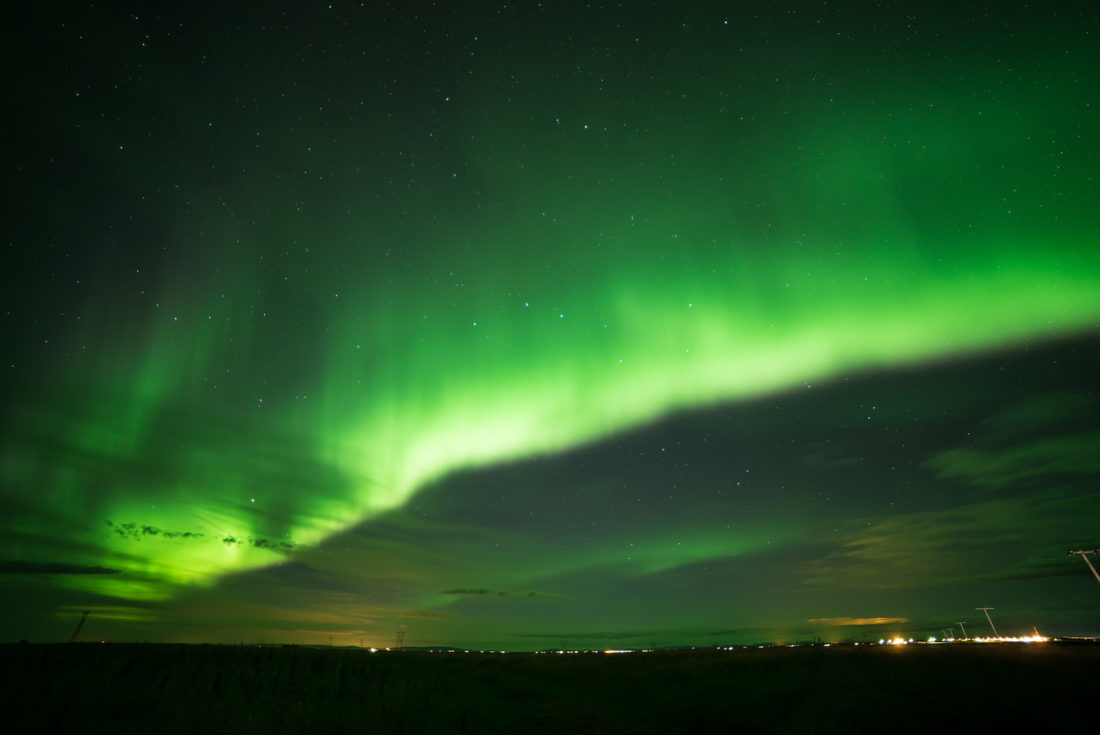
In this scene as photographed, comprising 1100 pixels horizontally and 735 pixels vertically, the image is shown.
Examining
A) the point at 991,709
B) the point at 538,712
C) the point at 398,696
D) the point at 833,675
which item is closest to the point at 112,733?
the point at 398,696

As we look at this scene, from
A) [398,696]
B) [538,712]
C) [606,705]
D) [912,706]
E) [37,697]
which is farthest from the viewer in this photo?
[606,705]

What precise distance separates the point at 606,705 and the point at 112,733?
2001 cm

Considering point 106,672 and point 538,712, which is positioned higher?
point 106,672

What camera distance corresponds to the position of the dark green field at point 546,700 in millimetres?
12352

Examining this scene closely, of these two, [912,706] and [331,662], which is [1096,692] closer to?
[912,706]

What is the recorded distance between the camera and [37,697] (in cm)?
1184

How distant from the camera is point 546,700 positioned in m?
26.1

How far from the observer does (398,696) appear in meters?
16.5

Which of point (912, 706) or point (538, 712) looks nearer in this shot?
point (912, 706)

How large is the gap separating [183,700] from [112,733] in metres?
3.83

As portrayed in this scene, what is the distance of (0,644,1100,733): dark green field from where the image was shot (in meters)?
12.4

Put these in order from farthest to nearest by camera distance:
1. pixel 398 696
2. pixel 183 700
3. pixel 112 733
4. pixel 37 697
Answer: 1. pixel 398 696
2. pixel 183 700
3. pixel 37 697
4. pixel 112 733

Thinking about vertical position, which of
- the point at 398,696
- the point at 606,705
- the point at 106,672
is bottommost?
the point at 606,705

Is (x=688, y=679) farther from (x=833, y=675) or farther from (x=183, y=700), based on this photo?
(x=183, y=700)
